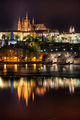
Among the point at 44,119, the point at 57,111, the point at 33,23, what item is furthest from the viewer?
the point at 33,23

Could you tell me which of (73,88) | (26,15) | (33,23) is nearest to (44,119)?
(73,88)

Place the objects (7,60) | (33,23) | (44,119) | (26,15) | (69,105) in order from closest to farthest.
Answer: (44,119) → (69,105) → (7,60) → (26,15) → (33,23)

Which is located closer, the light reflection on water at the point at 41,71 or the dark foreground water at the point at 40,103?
the dark foreground water at the point at 40,103

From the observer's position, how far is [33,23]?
3752 inches

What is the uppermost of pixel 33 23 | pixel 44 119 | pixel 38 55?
pixel 33 23

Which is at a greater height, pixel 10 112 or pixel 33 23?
pixel 33 23

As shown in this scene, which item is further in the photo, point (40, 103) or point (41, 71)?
point (41, 71)

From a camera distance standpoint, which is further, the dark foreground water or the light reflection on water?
the light reflection on water

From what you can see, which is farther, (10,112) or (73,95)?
(73,95)

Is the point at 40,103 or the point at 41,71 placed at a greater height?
the point at 41,71

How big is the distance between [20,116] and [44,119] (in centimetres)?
78

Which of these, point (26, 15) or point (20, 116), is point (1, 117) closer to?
point (20, 116)

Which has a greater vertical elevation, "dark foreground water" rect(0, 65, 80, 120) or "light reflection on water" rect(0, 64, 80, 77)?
"light reflection on water" rect(0, 64, 80, 77)

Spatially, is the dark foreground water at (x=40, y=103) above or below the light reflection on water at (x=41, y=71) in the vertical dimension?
below
